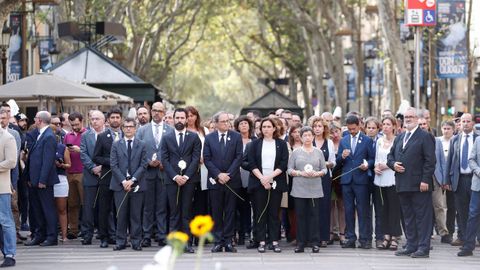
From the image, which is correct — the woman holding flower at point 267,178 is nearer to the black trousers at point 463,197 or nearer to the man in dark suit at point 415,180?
the man in dark suit at point 415,180

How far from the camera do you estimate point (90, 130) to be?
19.3m

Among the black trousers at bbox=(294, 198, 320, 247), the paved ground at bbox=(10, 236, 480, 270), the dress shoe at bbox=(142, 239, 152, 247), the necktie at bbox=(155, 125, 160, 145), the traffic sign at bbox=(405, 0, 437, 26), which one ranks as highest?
the traffic sign at bbox=(405, 0, 437, 26)

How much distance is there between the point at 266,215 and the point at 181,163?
1495 mm

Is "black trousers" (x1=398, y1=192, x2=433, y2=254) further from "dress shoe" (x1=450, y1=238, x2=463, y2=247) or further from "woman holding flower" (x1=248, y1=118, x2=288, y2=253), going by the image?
"dress shoe" (x1=450, y1=238, x2=463, y2=247)

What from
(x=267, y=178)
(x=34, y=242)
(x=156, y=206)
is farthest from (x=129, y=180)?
(x=267, y=178)

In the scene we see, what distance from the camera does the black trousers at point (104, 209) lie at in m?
18.7

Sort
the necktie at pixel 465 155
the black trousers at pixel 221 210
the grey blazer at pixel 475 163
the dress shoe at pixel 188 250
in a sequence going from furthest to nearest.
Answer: the necktie at pixel 465 155 < the black trousers at pixel 221 210 < the dress shoe at pixel 188 250 < the grey blazer at pixel 475 163

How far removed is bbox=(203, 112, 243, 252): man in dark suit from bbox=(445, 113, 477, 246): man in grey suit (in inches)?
129

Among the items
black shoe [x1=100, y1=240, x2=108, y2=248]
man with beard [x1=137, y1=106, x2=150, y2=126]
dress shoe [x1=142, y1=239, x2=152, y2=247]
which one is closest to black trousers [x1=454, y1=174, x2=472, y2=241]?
dress shoe [x1=142, y1=239, x2=152, y2=247]

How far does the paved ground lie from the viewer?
15.9 m

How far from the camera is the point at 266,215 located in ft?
59.5

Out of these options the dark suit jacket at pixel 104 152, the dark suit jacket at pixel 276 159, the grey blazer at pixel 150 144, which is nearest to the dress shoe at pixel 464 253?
the dark suit jacket at pixel 276 159

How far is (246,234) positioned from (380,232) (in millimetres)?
2589

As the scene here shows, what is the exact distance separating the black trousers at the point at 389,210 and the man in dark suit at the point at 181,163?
281 centimetres
